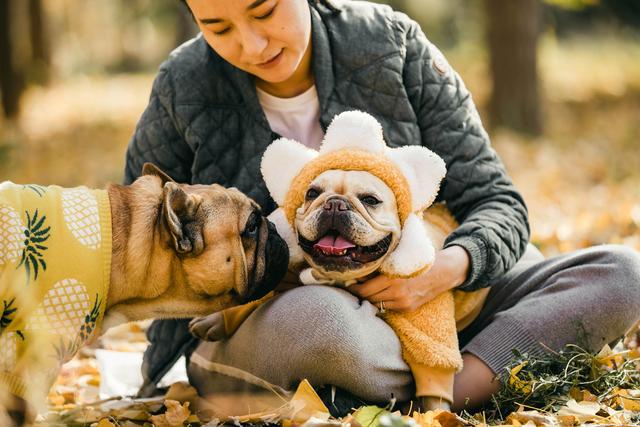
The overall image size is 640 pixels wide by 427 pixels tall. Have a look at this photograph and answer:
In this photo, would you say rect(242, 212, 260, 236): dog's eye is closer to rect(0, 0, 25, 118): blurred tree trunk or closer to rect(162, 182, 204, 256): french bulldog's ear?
rect(162, 182, 204, 256): french bulldog's ear

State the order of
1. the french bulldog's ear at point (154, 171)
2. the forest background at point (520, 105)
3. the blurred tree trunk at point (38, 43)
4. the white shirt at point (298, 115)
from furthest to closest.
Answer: the blurred tree trunk at point (38, 43), the forest background at point (520, 105), the white shirt at point (298, 115), the french bulldog's ear at point (154, 171)

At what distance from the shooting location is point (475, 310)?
3186mm

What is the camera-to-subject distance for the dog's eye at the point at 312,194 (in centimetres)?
263

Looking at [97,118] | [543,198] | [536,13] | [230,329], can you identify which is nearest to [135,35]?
[97,118]

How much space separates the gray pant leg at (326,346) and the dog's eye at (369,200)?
355 mm

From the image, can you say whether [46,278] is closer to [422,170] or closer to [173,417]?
[173,417]

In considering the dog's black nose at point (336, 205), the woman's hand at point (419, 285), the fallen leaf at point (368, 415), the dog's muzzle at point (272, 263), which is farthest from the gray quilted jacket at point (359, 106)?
the fallen leaf at point (368, 415)

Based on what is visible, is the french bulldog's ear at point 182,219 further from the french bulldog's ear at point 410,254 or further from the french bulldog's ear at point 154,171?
the french bulldog's ear at point 410,254

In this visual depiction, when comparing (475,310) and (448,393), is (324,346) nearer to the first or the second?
(448,393)

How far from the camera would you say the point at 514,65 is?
9266 mm

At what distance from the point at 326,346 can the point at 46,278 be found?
95cm

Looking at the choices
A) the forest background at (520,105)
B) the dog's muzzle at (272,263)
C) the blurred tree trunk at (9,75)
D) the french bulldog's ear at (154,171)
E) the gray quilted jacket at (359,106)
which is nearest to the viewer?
the dog's muzzle at (272,263)

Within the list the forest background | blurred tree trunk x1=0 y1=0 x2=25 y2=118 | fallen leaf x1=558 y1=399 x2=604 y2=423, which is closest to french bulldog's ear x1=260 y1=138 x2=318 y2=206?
fallen leaf x1=558 y1=399 x2=604 y2=423

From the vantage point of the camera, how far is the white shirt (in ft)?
10.8
